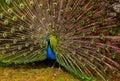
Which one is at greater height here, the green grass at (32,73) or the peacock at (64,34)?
the peacock at (64,34)

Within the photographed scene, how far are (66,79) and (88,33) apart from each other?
1.02 metres

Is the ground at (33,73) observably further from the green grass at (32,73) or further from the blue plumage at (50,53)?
the blue plumage at (50,53)

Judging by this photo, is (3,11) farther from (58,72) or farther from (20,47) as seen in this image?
(58,72)

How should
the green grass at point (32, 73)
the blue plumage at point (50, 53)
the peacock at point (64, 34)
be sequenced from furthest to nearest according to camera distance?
the blue plumage at point (50, 53)
the peacock at point (64, 34)
the green grass at point (32, 73)

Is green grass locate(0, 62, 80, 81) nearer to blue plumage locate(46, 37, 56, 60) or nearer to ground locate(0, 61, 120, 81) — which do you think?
ground locate(0, 61, 120, 81)

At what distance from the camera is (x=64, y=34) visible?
7.04 meters

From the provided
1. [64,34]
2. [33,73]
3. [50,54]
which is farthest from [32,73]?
[64,34]

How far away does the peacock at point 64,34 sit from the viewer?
6867 mm

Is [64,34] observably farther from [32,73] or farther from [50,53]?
[32,73]

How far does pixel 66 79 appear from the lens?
6777 millimetres

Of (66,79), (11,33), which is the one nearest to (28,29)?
(11,33)

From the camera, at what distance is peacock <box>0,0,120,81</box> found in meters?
6.87

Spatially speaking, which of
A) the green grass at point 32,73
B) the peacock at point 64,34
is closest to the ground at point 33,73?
the green grass at point 32,73

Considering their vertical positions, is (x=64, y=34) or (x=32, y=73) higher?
(x=64, y=34)
